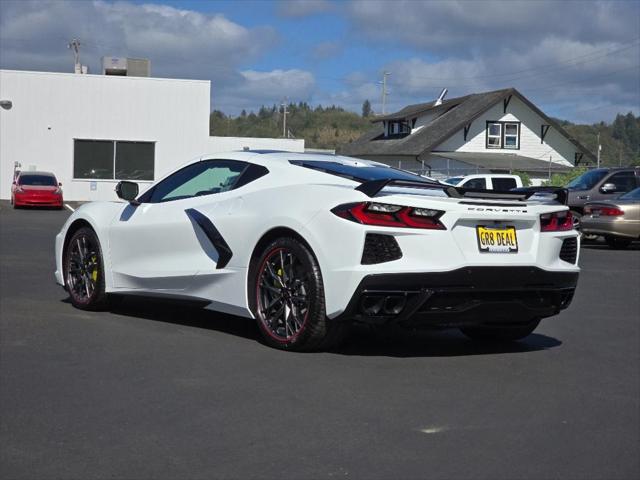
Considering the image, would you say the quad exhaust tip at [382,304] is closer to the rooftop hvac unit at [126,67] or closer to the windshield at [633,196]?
the windshield at [633,196]

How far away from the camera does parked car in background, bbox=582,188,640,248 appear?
67.6 feet

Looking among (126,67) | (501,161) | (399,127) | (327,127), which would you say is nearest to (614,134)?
(327,127)

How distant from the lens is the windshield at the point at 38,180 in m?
37.5

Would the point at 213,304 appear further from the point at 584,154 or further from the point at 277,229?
the point at 584,154

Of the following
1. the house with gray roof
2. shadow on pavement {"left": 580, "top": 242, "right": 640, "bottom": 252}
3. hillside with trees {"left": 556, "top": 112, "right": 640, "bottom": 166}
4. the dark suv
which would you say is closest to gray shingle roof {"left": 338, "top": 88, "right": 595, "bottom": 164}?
the house with gray roof

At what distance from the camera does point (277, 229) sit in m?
6.75

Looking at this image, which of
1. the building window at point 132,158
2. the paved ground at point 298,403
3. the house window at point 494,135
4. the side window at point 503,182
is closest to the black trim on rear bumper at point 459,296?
the paved ground at point 298,403

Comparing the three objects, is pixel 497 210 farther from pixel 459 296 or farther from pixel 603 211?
pixel 603 211

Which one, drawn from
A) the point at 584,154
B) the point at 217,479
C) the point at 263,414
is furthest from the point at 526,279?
the point at 584,154

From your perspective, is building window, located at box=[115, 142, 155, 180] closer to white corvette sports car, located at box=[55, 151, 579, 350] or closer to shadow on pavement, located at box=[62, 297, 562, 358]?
shadow on pavement, located at box=[62, 297, 562, 358]

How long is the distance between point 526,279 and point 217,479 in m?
3.11

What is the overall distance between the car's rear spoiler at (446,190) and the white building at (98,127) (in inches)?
1640

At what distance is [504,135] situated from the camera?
59.8 meters

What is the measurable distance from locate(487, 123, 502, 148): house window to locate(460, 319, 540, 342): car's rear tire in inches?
2087
